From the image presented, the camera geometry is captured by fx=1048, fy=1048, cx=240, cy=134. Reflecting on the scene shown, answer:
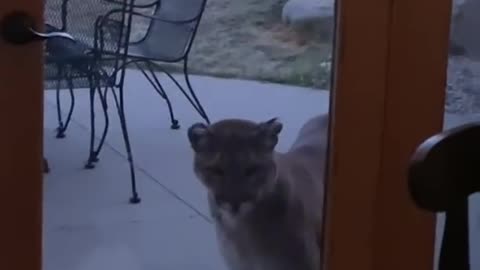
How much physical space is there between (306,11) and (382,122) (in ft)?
0.95

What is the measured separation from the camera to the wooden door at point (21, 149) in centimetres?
207

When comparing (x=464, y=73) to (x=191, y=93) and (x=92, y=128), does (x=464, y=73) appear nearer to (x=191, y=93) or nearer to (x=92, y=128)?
(x=191, y=93)

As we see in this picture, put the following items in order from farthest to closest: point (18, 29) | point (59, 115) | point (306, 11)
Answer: point (306, 11)
point (59, 115)
point (18, 29)

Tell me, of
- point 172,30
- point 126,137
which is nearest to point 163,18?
A: point 172,30

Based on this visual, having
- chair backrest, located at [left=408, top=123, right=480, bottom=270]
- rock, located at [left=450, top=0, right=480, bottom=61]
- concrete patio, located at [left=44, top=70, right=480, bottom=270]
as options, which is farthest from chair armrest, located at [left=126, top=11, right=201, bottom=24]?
chair backrest, located at [left=408, top=123, right=480, bottom=270]

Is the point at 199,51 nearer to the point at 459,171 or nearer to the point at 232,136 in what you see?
the point at 232,136

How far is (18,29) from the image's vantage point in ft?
6.69

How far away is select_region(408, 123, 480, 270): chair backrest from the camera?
131cm

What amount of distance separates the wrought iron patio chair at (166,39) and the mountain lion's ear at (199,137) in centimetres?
4

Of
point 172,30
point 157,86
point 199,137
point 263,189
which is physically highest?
point 172,30

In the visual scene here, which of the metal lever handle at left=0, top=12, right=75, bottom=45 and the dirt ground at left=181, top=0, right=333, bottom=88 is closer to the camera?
the metal lever handle at left=0, top=12, right=75, bottom=45

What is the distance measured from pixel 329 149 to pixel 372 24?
0.29 m

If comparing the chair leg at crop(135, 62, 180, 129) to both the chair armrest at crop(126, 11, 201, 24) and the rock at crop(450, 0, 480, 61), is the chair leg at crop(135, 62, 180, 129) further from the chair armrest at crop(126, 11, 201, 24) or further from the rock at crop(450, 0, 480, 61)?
the rock at crop(450, 0, 480, 61)

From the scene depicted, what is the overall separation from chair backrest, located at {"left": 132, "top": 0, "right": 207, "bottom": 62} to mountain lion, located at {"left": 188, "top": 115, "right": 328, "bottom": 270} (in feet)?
0.55
